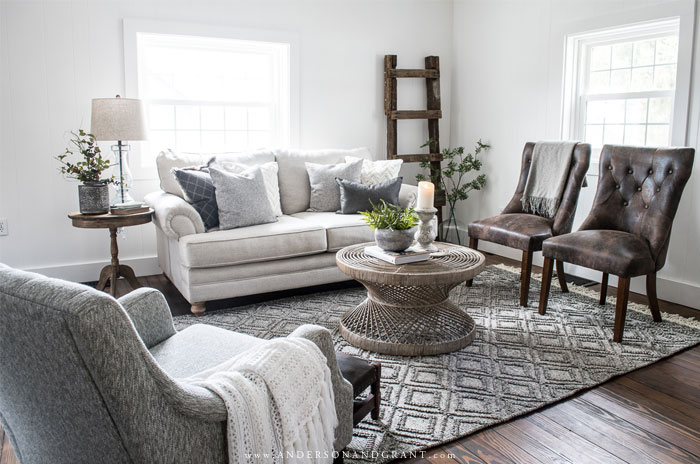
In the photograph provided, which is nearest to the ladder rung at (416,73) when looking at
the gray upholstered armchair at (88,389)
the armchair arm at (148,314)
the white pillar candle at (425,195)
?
the white pillar candle at (425,195)

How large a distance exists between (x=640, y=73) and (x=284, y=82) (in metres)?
2.71

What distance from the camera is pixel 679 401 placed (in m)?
2.38

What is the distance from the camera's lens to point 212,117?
15.1 ft

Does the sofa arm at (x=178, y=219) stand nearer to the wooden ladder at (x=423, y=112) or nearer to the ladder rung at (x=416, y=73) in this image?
the wooden ladder at (x=423, y=112)

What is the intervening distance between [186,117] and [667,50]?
353 centimetres

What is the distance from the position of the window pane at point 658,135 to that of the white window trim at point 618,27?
0.24 metres

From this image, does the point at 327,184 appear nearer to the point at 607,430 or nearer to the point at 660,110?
the point at 660,110

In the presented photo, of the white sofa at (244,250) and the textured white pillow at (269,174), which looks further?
the textured white pillow at (269,174)

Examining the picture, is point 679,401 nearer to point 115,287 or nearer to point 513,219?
point 513,219

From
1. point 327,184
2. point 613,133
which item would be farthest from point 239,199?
point 613,133

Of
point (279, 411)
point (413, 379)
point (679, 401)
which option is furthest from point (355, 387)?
point (679, 401)

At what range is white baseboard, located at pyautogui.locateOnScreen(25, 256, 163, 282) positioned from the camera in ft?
13.3

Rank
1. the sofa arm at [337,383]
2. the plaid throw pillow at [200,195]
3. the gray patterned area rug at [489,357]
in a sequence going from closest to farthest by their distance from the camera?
the sofa arm at [337,383]
the gray patterned area rug at [489,357]
the plaid throw pillow at [200,195]

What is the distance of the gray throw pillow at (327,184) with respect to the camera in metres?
4.25
